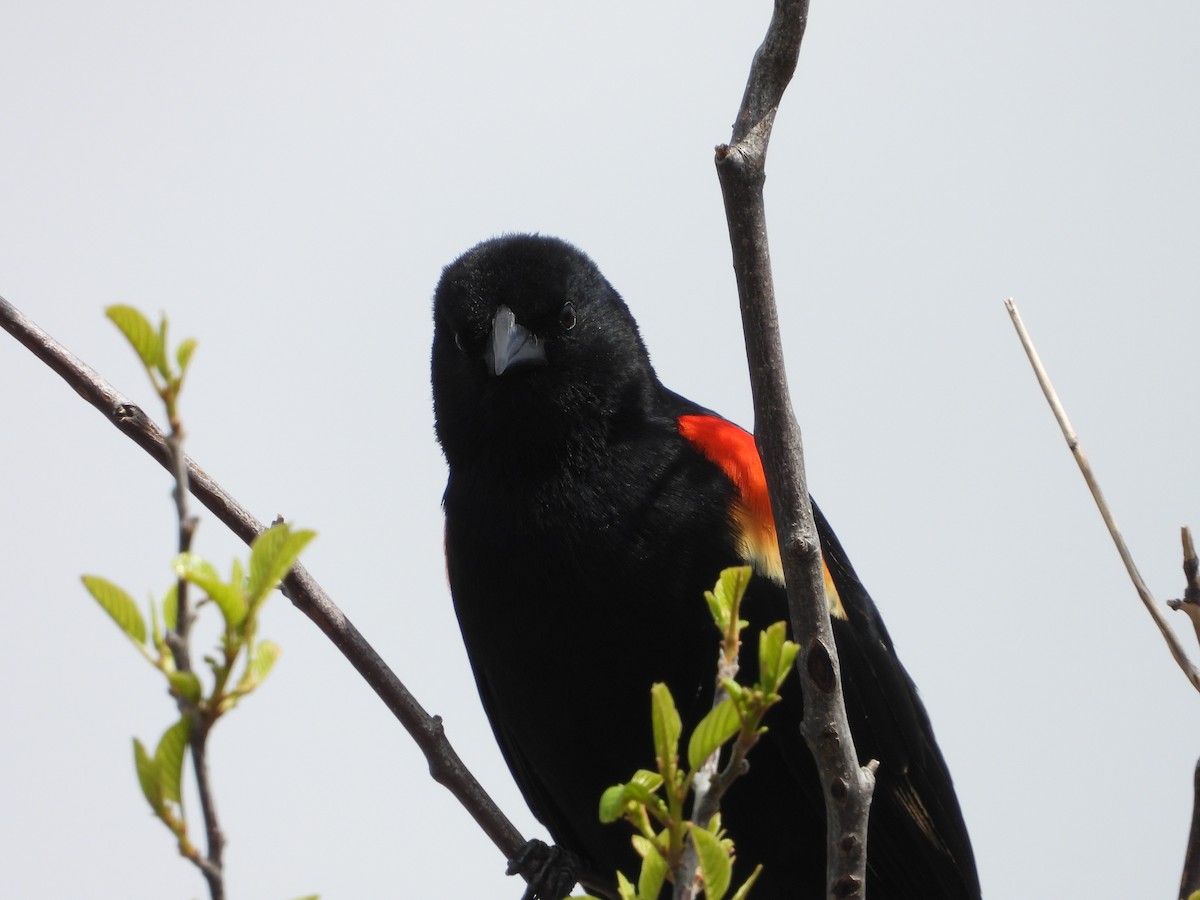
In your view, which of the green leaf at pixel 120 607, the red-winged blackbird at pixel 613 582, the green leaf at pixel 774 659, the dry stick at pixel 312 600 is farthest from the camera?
the red-winged blackbird at pixel 613 582

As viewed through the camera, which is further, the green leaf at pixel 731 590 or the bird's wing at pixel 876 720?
the bird's wing at pixel 876 720

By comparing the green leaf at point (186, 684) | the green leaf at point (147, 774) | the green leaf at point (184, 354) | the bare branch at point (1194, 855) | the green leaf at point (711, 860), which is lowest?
the bare branch at point (1194, 855)

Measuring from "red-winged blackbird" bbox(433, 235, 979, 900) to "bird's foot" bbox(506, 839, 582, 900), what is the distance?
0.13 meters

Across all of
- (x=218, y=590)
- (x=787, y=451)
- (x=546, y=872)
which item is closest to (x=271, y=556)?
(x=218, y=590)

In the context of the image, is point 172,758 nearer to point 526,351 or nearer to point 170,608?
point 170,608

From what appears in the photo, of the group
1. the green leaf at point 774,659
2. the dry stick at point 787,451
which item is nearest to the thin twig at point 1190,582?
the dry stick at point 787,451

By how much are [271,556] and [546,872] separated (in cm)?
261

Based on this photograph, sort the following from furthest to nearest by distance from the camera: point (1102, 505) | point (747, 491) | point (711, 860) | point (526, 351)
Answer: point (526, 351) < point (747, 491) < point (1102, 505) < point (711, 860)

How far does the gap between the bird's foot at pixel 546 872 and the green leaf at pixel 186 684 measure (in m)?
2.53

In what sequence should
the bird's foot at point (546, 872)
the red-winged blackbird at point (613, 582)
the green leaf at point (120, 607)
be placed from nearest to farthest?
1. the green leaf at point (120, 607)
2. the red-winged blackbird at point (613, 582)
3. the bird's foot at point (546, 872)

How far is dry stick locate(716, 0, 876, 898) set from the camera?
185 centimetres

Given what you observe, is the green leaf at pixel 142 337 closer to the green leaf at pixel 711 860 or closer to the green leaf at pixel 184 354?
the green leaf at pixel 184 354

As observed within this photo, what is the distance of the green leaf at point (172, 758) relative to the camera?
1139 mm

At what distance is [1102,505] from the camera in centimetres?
218
